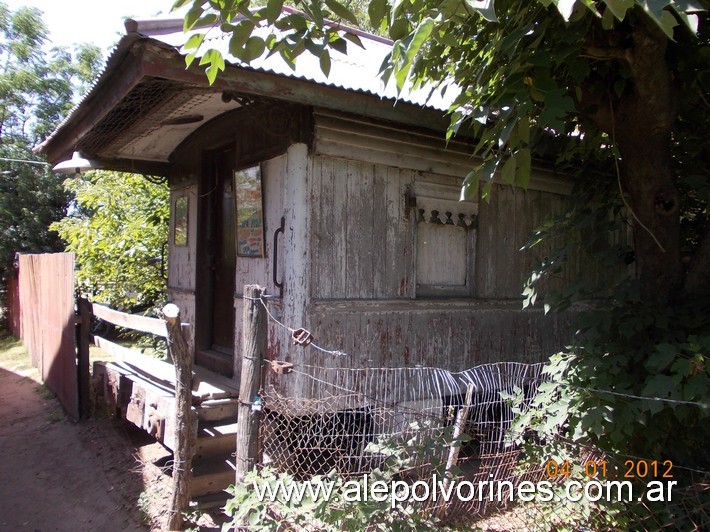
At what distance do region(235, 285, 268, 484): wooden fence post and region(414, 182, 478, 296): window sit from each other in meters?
2.36

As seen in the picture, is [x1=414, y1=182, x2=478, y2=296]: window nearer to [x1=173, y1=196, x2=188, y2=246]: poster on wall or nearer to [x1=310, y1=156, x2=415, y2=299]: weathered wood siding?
[x1=310, y1=156, x2=415, y2=299]: weathered wood siding

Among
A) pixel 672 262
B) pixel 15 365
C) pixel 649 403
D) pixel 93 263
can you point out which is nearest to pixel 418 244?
pixel 672 262

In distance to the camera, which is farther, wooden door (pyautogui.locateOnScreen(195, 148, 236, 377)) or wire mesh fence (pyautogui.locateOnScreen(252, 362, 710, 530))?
wooden door (pyautogui.locateOnScreen(195, 148, 236, 377))

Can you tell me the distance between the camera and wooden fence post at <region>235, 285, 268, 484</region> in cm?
285

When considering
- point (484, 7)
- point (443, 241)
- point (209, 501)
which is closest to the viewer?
point (484, 7)

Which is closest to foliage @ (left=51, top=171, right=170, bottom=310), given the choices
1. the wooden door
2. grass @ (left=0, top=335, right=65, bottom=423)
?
grass @ (left=0, top=335, right=65, bottom=423)

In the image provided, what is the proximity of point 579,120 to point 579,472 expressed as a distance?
2.47m

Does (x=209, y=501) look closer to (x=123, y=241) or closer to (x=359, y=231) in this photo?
(x=359, y=231)

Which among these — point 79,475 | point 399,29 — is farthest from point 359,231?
point 79,475

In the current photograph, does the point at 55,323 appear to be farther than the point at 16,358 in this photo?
No

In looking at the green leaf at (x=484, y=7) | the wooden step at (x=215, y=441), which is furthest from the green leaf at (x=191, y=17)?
the wooden step at (x=215, y=441)

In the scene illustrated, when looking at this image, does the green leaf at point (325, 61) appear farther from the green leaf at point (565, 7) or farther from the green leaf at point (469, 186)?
the green leaf at point (565, 7)

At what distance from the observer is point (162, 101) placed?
4.30 meters

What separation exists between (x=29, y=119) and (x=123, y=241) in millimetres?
14391
